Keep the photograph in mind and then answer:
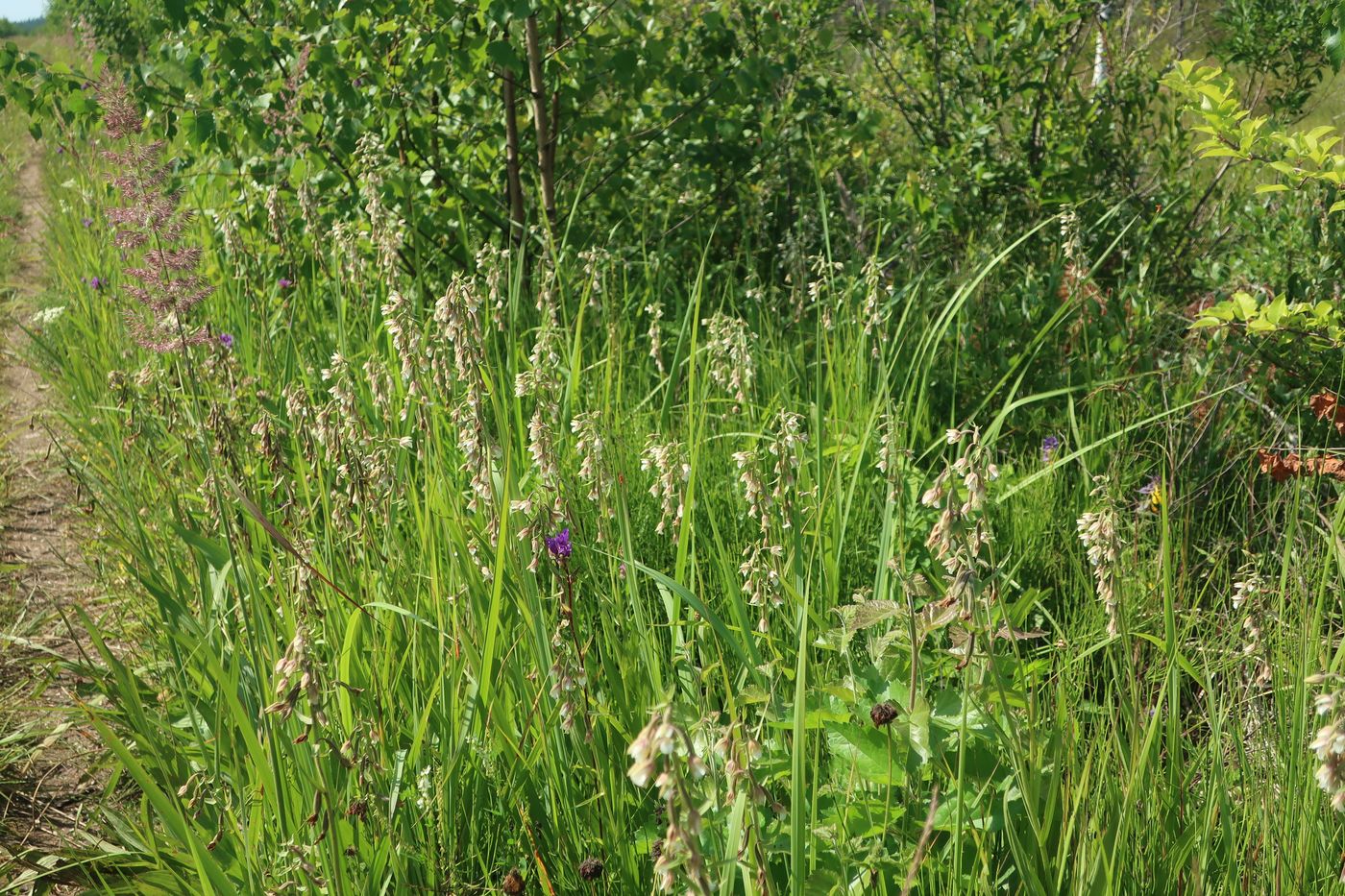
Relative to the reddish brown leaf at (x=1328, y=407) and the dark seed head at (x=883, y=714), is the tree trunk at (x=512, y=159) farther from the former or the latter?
the dark seed head at (x=883, y=714)

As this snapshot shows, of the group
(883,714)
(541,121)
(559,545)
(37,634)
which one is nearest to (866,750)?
(883,714)

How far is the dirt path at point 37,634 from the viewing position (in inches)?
91.2

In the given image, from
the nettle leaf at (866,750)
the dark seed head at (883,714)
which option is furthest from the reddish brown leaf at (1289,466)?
the dark seed head at (883,714)

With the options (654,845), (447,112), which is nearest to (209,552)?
(654,845)

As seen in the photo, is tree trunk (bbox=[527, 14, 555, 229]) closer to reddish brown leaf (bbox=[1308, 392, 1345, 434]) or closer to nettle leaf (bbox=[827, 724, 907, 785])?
reddish brown leaf (bbox=[1308, 392, 1345, 434])

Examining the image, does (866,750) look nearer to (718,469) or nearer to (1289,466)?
(718,469)

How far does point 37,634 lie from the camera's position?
3.02 m

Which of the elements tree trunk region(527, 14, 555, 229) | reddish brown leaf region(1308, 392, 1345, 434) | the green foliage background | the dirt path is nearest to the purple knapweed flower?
the green foliage background

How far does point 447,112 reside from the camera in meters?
4.44

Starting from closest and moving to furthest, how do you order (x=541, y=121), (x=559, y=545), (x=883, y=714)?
(x=883, y=714) → (x=559, y=545) → (x=541, y=121)

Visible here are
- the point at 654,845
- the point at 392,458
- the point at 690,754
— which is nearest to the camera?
the point at 690,754

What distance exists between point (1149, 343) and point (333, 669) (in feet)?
9.03

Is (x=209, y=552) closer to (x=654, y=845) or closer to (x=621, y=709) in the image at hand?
(x=621, y=709)

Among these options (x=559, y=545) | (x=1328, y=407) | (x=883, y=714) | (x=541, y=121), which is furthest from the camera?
(x=541, y=121)
